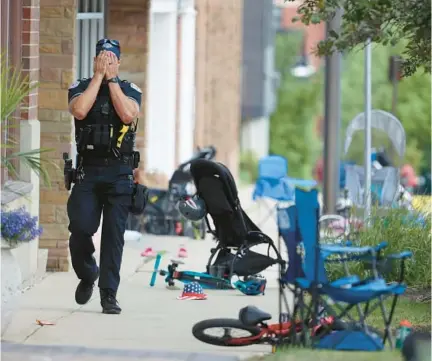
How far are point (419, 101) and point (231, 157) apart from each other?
87.1 feet

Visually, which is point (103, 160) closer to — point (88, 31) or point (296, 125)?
point (88, 31)

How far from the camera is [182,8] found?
83.6 ft

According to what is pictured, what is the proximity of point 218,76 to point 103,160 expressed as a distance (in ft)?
81.2

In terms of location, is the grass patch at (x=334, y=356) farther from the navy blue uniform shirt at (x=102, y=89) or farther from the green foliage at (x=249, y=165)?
the green foliage at (x=249, y=165)

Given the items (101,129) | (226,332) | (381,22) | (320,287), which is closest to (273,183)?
(101,129)

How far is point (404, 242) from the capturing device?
495 inches

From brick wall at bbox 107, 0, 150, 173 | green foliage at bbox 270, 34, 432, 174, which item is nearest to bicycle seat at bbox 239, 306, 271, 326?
brick wall at bbox 107, 0, 150, 173

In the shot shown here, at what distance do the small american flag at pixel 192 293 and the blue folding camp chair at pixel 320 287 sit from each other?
3.19m

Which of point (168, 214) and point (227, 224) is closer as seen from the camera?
point (227, 224)

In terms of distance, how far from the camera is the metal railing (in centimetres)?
1604

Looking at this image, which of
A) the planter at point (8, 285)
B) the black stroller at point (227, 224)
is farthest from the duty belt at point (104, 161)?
the black stroller at point (227, 224)

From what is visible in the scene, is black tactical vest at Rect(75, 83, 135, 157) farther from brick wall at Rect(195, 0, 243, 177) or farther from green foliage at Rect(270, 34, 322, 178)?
green foliage at Rect(270, 34, 322, 178)

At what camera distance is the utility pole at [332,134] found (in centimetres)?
2141

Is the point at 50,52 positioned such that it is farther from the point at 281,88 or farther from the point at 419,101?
the point at 281,88
